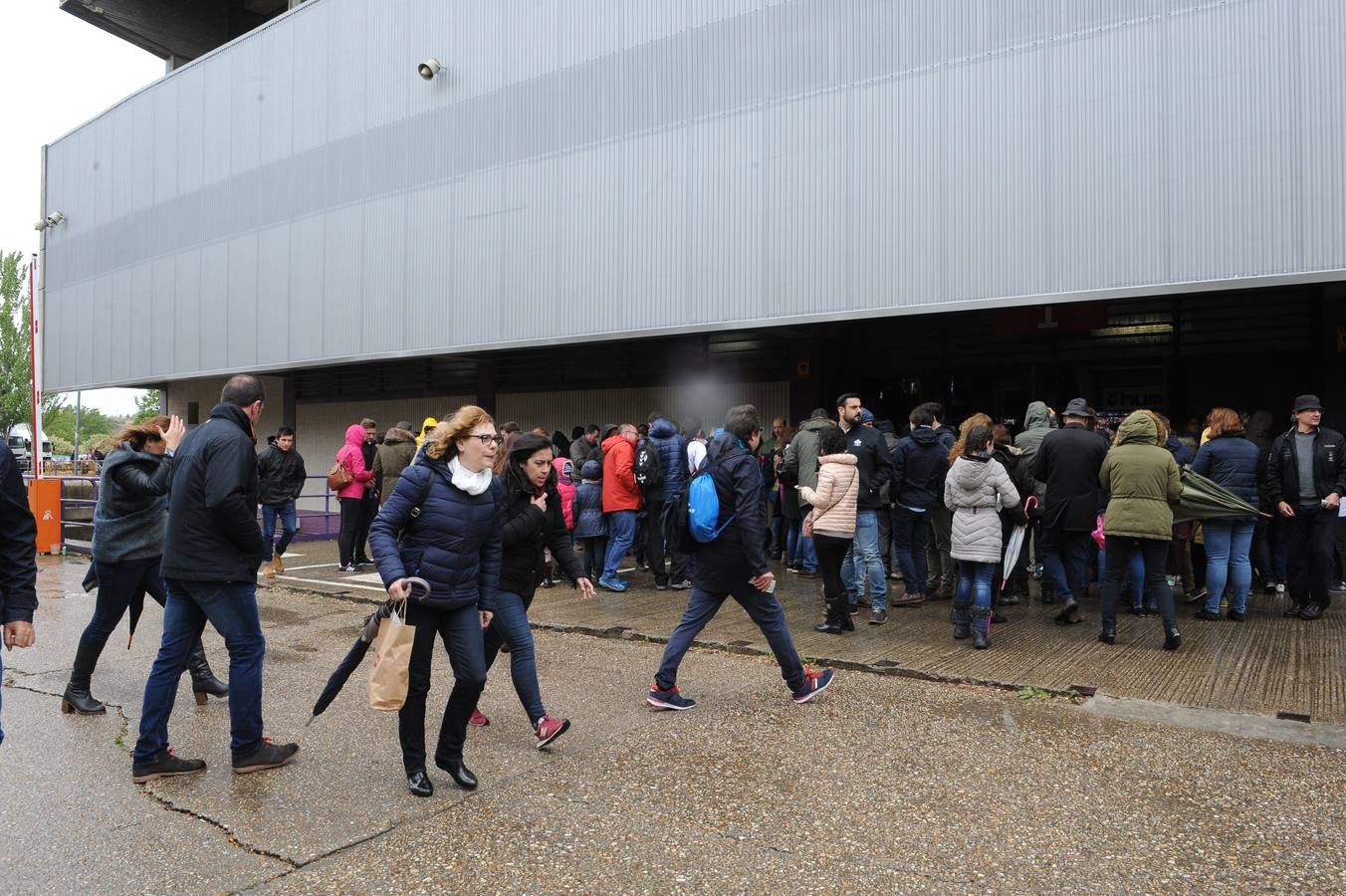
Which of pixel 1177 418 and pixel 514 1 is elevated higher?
pixel 514 1

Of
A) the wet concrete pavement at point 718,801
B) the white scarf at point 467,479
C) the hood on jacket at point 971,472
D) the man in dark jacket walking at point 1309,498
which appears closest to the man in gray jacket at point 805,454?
the hood on jacket at point 971,472

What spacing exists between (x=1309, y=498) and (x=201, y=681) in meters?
8.66

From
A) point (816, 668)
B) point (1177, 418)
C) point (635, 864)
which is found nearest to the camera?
point (635, 864)

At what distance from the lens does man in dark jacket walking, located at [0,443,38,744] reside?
3.20 metres

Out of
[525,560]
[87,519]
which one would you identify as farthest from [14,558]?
[87,519]

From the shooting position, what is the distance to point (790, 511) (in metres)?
10.6

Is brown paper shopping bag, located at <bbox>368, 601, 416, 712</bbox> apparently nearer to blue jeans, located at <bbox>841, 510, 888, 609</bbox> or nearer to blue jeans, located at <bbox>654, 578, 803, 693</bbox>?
blue jeans, located at <bbox>654, 578, 803, 693</bbox>

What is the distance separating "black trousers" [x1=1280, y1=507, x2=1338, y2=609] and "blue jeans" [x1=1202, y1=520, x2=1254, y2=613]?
37cm

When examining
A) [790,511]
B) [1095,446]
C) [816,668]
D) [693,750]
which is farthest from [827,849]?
[790,511]

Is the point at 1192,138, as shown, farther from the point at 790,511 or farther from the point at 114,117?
the point at 114,117

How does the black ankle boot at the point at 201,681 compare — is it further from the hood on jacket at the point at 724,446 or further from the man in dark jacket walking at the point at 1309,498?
the man in dark jacket walking at the point at 1309,498

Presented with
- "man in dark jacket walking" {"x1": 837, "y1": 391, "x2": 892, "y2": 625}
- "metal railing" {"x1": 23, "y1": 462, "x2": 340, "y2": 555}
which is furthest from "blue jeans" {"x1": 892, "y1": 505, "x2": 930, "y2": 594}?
"metal railing" {"x1": 23, "y1": 462, "x2": 340, "y2": 555}

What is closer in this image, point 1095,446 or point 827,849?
point 827,849

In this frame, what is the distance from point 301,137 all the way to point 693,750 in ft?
54.1
